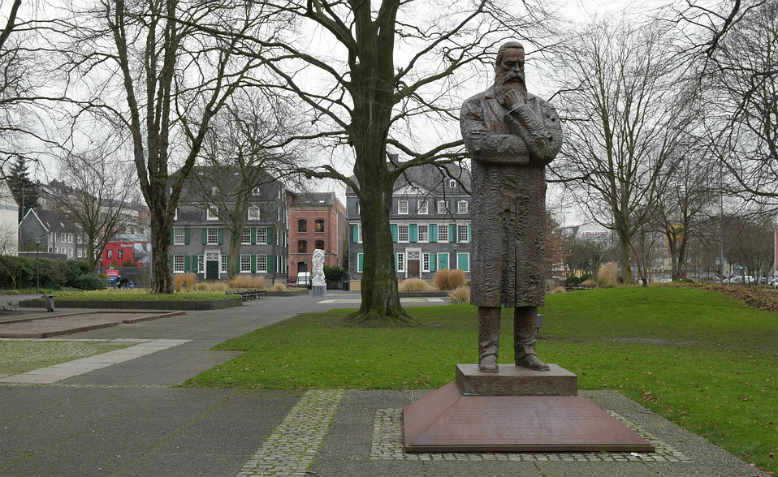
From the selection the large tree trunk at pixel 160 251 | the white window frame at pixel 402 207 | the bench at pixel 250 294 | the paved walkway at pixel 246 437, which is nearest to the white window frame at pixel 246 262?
the white window frame at pixel 402 207

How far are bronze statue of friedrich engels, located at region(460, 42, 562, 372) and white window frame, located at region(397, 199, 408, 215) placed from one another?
63.2m

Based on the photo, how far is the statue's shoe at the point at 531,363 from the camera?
5562mm

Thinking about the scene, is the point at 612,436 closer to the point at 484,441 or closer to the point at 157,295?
the point at 484,441

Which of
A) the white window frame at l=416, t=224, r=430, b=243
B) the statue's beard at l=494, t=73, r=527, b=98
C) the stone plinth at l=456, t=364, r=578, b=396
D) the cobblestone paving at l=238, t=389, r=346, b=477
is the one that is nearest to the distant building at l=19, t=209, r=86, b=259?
the white window frame at l=416, t=224, r=430, b=243

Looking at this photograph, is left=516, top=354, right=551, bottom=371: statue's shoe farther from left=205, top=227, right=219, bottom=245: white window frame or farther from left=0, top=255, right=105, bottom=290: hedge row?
left=205, top=227, right=219, bottom=245: white window frame

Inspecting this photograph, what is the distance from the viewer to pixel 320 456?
15.9 feet

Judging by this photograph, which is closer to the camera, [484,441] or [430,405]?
[484,441]

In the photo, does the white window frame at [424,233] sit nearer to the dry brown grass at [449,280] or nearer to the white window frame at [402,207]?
the white window frame at [402,207]

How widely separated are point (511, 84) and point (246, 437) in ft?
12.7

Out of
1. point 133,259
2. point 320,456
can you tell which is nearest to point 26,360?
point 320,456

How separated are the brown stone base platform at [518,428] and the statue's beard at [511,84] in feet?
8.80

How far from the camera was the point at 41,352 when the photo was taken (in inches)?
460

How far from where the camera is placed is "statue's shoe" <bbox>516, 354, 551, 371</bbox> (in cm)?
556

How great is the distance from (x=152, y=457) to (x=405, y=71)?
14.7m
